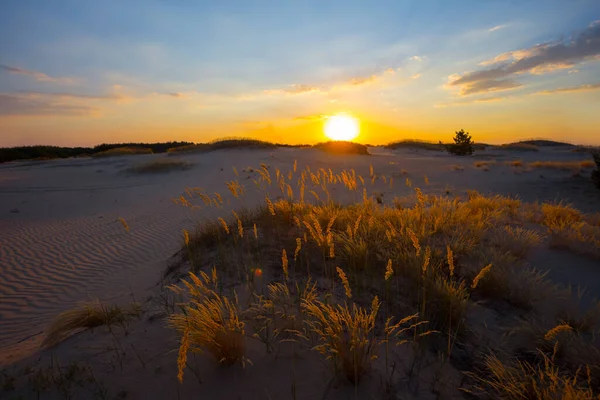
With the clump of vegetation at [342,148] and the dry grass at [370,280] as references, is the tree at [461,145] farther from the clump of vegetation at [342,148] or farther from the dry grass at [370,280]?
the dry grass at [370,280]

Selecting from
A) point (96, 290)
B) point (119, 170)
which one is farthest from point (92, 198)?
point (96, 290)

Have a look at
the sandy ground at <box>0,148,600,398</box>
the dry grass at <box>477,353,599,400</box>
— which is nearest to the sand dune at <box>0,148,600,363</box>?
the sandy ground at <box>0,148,600,398</box>

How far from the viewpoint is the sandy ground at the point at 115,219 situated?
14.3 ft

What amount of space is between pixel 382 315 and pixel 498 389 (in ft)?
3.24

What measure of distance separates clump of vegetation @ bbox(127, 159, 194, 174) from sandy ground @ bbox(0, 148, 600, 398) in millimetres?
710

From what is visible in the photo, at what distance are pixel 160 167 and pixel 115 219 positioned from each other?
9.20 metres

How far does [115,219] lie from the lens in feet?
31.8

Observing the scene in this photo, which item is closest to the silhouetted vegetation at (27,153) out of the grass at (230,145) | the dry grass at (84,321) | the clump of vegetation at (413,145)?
the grass at (230,145)

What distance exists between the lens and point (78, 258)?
658cm

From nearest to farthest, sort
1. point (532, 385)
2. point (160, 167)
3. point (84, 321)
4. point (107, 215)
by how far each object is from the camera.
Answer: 1. point (532, 385)
2. point (84, 321)
3. point (107, 215)
4. point (160, 167)

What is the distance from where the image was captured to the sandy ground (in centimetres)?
436

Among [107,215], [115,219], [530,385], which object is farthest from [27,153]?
[530,385]

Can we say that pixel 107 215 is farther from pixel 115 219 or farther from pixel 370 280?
pixel 370 280

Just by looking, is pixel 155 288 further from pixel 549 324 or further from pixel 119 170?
pixel 119 170
